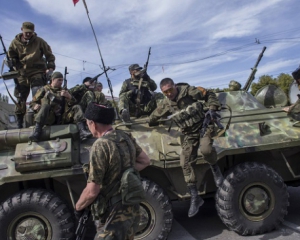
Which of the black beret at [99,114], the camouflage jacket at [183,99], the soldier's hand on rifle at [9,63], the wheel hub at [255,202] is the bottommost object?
the wheel hub at [255,202]

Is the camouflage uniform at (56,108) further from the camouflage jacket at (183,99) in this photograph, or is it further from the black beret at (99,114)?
the black beret at (99,114)

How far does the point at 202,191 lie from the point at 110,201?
244 centimetres

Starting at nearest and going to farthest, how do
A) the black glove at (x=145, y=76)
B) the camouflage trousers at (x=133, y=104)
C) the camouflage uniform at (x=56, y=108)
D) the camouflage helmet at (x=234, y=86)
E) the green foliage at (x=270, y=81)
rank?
1. the camouflage uniform at (x=56, y=108)
2. the camouflage helmet at (x=234, y=86)
3. the camouflage trousers at (x=133, y=104)
4. the black glove at (x=145, y=76)
5. the green foliage at (x=270, y=81)

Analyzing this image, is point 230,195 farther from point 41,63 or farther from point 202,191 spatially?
point 41,63

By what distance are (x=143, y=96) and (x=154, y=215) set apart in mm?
2575

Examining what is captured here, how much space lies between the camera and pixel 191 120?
4.98 m

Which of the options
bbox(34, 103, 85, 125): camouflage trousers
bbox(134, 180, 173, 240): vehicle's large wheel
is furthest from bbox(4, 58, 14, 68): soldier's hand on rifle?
bbox(134, 180, 173, 240): vehicle's large wheel

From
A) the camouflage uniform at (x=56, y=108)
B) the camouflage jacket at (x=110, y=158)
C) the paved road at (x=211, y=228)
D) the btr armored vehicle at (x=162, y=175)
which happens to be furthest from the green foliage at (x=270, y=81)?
the camouflage jacket at (x=110, y=158)

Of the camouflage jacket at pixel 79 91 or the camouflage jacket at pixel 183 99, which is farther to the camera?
the camouflage jacket at pixel 79 91

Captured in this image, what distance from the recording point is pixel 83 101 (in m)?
6.54

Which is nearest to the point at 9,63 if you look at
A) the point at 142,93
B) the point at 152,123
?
the point at 142,93

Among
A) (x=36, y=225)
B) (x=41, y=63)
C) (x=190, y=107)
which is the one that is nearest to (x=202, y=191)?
(x=190, y=107)

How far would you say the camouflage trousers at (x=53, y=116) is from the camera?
4.91 meters

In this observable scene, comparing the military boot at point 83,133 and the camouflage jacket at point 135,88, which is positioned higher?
the camouflage jacket at point 135,88
